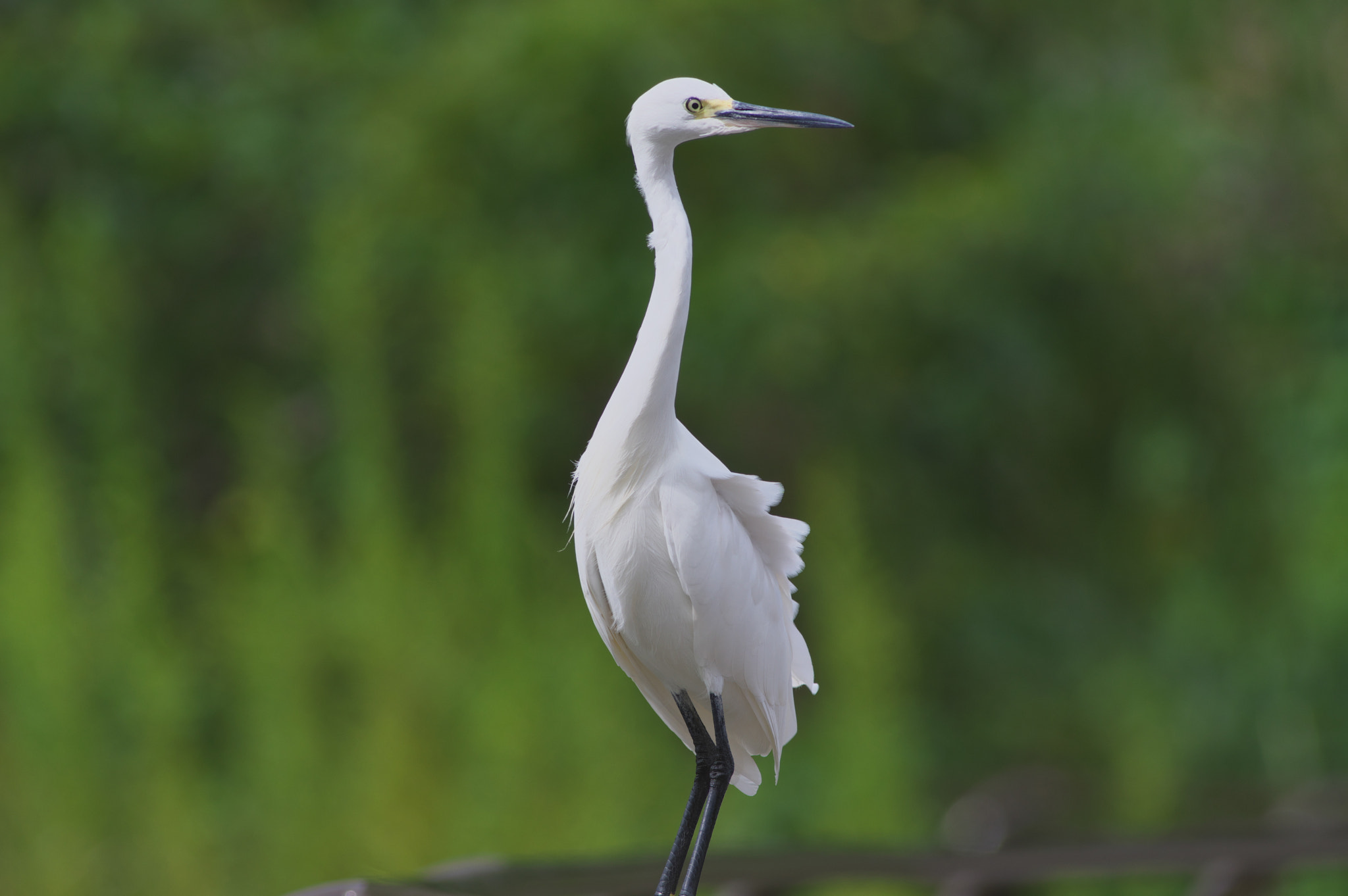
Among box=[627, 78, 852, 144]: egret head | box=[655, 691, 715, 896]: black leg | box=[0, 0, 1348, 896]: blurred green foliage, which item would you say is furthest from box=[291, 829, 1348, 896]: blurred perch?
box=[0, 0, 1348, 896]: blurred green foliage

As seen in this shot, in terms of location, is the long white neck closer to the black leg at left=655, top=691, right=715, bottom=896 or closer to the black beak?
the black beak

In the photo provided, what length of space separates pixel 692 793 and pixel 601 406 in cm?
176

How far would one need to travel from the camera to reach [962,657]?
282cm

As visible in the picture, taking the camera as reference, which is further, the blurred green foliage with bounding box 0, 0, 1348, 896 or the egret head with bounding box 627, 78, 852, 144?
the blurred green foliage with bounding box 0, 0, 1348, 896

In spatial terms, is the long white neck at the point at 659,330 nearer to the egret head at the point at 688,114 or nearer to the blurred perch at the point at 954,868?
the egret head at the point at 688,114

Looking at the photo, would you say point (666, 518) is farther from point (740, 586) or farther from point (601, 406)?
point (601, 406)

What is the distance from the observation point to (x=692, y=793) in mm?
704

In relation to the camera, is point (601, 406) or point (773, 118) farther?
point (601, 406)

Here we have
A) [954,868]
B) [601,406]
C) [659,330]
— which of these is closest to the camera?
[659,330]

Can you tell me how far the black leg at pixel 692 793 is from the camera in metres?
0.69

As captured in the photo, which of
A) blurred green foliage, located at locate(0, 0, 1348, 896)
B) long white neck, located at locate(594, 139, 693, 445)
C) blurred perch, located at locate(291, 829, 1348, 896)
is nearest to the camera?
long white neck, located at locate(594, 139, 693, 445)

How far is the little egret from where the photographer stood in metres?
0.67

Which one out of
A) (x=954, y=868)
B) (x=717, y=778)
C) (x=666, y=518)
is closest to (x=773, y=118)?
(x=666, y=518)

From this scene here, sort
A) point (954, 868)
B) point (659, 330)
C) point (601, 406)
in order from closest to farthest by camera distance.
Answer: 1. point (659, 330)
2. point (954, 868)
3. point (601, 406)
